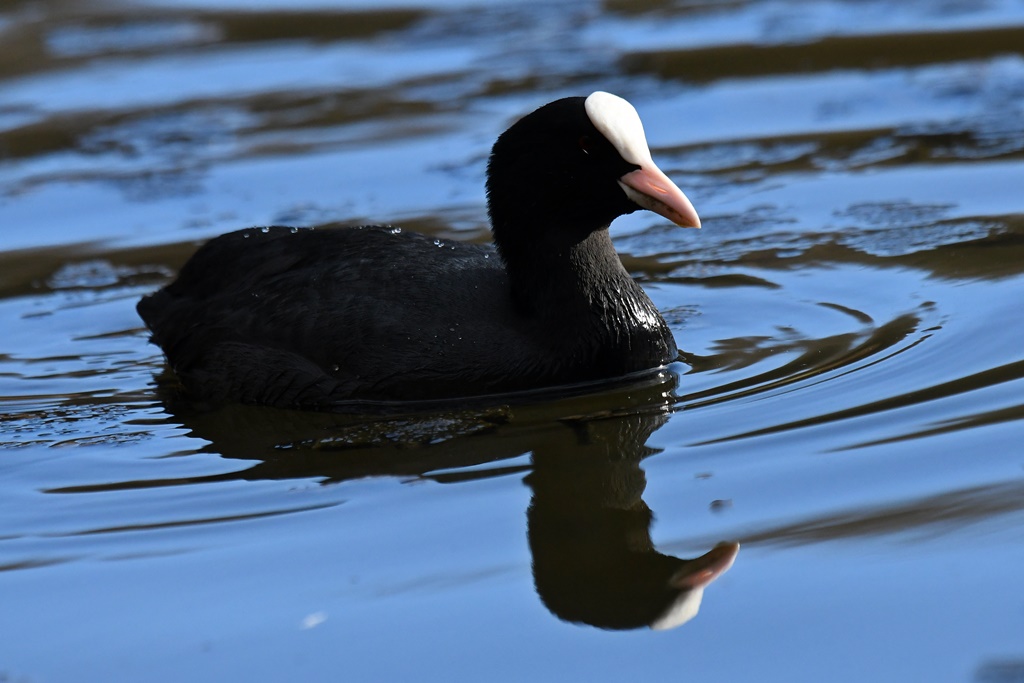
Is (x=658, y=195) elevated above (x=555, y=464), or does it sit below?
above

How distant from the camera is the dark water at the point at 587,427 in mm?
3205

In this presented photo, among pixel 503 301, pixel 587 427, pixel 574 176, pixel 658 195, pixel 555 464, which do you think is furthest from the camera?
pixel 503 301

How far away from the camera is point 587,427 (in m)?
4.50

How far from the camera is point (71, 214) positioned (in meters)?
7.73

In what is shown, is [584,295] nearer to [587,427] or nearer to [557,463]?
[587,427]

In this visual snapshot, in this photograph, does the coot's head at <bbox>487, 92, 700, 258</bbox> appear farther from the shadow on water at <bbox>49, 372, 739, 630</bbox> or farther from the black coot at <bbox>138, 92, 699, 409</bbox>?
the shadow on water at <bbox>49, 372, 739, 630</bbox>

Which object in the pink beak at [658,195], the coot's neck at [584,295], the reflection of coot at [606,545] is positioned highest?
the pink beak at [658,195]

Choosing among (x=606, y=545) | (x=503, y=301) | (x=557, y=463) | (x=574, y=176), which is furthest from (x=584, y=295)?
(x=606, y=545)

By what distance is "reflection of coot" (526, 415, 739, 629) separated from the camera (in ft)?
10.8

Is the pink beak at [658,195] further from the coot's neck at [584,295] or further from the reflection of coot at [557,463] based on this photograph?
the reflection of coot at [557,463]

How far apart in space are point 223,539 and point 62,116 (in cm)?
647

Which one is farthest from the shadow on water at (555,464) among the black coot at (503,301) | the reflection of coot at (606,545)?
the black coot at (503,301)

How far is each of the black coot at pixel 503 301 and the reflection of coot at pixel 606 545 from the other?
1.38 feet

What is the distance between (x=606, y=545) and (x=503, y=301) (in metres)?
1.43
